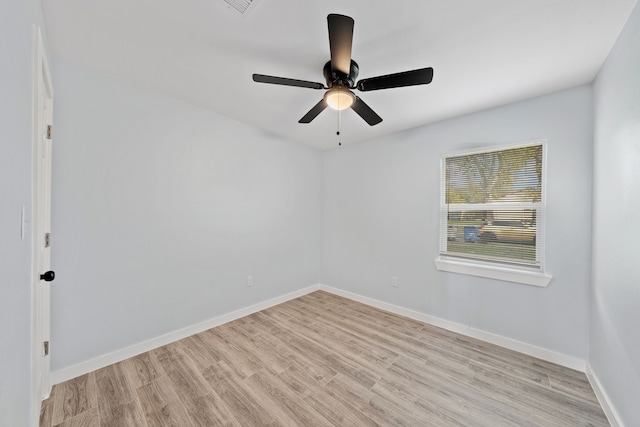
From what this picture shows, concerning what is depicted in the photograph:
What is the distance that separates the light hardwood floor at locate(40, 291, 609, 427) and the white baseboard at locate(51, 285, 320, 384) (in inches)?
2.2

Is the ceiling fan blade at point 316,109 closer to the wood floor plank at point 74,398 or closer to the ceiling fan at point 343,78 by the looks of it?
the ceiling fan at point 343,78

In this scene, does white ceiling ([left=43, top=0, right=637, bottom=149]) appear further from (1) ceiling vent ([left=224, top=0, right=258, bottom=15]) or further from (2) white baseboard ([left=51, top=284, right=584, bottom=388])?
(2) white baseboard ([left=51, top=284, right=584, bottom=388])

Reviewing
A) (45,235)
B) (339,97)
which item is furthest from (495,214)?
(45,235)

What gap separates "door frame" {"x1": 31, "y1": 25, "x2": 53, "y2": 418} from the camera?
113 cm

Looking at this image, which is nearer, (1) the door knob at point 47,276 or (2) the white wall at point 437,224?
(1) the door knob at point 47,276

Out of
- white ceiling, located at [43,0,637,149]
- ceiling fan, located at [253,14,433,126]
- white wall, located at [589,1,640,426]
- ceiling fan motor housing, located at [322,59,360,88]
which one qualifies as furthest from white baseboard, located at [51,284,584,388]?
ceiling fan motor housing, located at [322,59,360,88]

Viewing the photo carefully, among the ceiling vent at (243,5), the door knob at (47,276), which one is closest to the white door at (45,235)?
the door knob at (47,276)

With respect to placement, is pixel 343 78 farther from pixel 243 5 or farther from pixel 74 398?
pixel 74 398

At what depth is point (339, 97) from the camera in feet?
5.65

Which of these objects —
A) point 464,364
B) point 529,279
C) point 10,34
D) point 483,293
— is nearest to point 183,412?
point 10,34

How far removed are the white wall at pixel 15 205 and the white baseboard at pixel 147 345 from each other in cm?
99

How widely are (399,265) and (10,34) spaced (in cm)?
338

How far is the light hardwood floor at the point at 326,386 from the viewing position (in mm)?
1542

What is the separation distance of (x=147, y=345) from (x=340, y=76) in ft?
9.37
